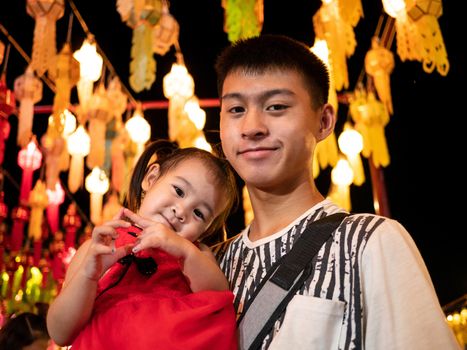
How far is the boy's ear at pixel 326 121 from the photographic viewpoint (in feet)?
6.08

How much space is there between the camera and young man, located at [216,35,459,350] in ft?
4.62

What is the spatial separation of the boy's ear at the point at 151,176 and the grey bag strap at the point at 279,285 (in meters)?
0.64

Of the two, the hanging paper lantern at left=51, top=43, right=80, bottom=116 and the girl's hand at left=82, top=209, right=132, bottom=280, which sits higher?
the hanging paper lantern at left=51, top=43, right=80, bottom=116

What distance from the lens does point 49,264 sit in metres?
11.4

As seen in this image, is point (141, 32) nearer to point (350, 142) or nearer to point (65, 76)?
point (65, 76)

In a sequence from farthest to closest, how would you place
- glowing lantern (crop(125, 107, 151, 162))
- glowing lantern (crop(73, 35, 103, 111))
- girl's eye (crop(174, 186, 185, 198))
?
glowing lantern (crop(125, 107, 151, 162)) → glowing lantern (crop(73, 35, 103, 111)) → girl's eye (crop(174, 186, 185, 198))

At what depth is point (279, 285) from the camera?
152 cm

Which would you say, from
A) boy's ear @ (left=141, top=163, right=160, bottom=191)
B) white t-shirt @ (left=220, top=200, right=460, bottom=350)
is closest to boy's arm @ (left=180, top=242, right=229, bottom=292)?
white t-shirt @ (left=220, top=200, right=460, bottom=350)

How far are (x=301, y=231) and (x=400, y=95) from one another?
5659 millimetres

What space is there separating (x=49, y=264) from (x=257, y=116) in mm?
10427

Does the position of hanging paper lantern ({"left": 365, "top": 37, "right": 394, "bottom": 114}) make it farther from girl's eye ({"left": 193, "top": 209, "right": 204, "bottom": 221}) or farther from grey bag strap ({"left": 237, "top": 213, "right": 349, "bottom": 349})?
grey bag strap ({"left": 237, "top": 213, "right": 349, "bottom": 349})

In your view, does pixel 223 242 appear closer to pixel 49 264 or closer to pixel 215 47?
pixel 215 47

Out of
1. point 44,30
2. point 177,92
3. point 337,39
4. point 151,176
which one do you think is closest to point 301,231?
point 151,176

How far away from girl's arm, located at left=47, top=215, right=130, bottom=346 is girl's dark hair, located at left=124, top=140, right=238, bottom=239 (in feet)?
1.63
